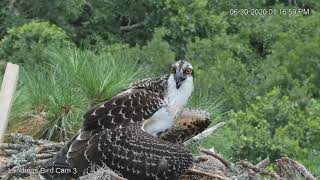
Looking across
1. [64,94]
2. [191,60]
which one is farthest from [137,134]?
[191,60]

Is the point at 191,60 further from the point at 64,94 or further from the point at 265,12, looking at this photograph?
the point at 64,94

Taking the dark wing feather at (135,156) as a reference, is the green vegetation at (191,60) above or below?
below

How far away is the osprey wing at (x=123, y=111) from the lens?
9.16 m

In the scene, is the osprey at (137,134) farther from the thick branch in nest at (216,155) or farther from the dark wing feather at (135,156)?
the thick branch in nest at (216,155)

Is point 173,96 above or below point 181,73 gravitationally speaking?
below

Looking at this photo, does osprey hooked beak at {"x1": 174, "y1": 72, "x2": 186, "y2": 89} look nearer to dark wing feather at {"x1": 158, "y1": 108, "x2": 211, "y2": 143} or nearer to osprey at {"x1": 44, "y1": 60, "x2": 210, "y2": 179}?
osprey at {"x1": 44, "y1": 60, "x2": 210, "y2": 179}

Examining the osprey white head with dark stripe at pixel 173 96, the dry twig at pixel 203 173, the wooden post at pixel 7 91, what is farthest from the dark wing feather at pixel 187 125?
the wooden post at pixel 7 91

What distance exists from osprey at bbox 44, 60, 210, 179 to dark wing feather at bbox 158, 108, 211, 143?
0.30 meters

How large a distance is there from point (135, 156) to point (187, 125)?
1141 millimetres

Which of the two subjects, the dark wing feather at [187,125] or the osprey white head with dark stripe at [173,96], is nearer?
the osprey white head with dark stripe at [173,96]

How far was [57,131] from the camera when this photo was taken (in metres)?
11.9

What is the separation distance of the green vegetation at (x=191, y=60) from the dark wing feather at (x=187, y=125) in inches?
87.7

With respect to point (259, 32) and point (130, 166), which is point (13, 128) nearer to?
point (130, 166)

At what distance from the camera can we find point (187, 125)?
9.97 m
